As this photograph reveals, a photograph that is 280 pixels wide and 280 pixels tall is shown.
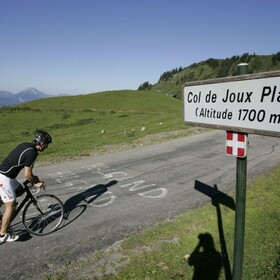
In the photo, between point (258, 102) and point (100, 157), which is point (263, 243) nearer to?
point (258, 102)

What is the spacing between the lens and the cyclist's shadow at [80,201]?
27.8ft

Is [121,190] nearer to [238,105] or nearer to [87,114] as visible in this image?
[238,105]

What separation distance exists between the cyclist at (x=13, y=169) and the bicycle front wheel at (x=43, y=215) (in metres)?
0.51

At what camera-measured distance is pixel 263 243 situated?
679 cm

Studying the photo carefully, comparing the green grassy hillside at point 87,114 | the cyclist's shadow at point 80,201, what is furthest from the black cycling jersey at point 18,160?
the green grassy hillside at point 87,114

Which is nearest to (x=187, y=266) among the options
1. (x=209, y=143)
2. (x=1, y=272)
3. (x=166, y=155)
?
(x=1, y=272)

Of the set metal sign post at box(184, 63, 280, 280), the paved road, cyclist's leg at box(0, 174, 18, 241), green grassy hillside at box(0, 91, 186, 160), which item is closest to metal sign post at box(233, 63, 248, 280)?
metal sign post at box(184, 63, 280, 280)

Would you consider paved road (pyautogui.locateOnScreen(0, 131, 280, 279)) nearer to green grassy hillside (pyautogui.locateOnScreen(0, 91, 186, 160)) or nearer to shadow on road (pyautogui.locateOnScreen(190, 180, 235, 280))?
shadow on road (pyautogui.locateOnScreen(190, 180, 235, 280))

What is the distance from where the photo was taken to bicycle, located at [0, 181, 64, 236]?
731cm

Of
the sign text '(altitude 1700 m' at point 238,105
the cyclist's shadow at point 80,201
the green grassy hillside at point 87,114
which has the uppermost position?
the sign text '(altitude 1700 m' at point 238,105

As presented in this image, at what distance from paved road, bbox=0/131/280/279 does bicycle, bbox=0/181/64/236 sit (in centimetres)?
27

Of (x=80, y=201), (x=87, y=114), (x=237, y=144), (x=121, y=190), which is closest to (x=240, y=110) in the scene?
(x=237, y=144)

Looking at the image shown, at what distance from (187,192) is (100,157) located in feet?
24.9

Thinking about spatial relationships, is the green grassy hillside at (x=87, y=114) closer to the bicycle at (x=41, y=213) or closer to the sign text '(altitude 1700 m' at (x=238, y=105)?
the bicycle at (x=41, y=213)
